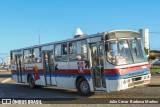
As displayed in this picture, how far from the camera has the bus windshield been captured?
15.7 m

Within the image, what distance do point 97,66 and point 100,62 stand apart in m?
0.31

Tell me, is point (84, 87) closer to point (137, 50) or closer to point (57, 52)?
point (137, 50)

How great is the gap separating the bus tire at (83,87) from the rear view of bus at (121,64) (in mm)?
751

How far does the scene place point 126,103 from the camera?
13977mm

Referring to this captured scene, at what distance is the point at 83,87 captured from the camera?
17.7 meters

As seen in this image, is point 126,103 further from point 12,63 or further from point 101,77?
point 12,63

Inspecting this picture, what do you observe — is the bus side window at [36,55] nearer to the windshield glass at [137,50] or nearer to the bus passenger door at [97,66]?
the bus passenger door at [97,66]

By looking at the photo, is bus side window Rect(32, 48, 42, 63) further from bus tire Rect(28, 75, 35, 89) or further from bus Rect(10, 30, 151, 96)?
bus Rect(10, 30, 151, 96)

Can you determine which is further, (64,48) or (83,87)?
(64,48)

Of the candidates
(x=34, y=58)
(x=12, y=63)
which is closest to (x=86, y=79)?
(x=34, y=58)

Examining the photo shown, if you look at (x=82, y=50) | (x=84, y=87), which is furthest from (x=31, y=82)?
(x=82, y=50)

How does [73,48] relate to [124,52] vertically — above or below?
above

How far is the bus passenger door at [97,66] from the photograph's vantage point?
53.4ft

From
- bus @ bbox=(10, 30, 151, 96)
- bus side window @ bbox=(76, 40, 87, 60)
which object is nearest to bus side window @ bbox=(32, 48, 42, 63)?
bus @ bbox=(10, 30, 151, 96)
